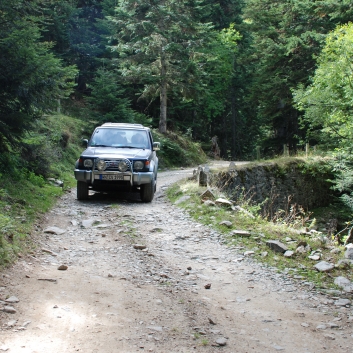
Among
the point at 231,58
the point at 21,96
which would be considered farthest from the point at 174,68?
the point at 21,96

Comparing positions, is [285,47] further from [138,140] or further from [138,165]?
[138,165]

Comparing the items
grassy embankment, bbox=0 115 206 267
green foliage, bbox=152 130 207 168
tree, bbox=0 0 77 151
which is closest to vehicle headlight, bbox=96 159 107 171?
grassy embankment, bbox=0 115 206 267

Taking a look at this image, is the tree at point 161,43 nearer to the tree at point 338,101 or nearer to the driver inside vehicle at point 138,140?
the tree at point 338,101

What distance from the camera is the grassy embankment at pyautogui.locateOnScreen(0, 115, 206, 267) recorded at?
689 cm

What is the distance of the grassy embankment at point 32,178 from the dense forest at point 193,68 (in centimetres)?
105

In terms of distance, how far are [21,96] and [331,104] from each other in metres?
16.2

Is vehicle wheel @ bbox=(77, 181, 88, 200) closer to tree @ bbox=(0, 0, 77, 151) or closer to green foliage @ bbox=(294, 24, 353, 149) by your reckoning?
tree @ bbox=(0, 0, 77, 151)

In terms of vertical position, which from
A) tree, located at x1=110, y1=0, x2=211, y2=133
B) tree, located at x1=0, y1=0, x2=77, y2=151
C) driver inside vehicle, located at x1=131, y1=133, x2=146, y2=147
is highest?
tree, located at x1=110, y1=0, x2=211, y2=133

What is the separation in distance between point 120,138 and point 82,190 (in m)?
2.00

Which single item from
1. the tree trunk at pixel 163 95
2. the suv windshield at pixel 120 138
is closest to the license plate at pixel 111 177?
the suv windshield at pixel 120 138

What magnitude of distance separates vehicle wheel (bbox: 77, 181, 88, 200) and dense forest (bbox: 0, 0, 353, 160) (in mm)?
2063

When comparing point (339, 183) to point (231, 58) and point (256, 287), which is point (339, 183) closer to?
point (256, 287)

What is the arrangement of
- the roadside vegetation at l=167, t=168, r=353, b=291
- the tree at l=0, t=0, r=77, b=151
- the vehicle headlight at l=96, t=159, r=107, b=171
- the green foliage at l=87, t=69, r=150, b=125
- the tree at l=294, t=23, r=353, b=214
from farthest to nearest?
the green foliage at l=87, t=69, r=150, b=125, the tree at l=294, t=23, r=353, b=214, the vehicle headlight at l=96, t=159, r=107, b=171, the tree at l=0, t=0, r=77, b=151, the roadside vegetation at l=167, t=168, r=353, b=291

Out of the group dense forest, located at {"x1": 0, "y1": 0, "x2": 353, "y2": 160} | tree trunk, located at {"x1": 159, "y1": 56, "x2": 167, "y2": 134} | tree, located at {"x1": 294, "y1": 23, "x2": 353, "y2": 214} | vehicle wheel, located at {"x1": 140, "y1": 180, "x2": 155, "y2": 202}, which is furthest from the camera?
tree trunk, located at {"x1": 159, "y1": 56, "x2": 167, "y2": 134}
